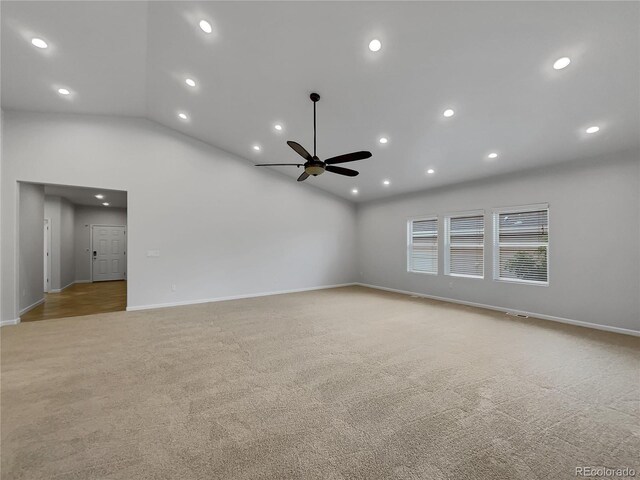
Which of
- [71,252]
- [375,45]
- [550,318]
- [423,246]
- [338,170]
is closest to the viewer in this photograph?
[375,45]

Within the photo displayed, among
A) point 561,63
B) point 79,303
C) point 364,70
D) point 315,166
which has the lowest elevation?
point 79,303

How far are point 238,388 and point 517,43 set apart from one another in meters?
4.46

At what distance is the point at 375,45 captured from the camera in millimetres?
3021

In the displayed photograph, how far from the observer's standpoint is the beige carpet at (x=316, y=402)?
1.63 metres

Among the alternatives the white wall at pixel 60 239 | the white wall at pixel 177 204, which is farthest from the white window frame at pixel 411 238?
the white wall at pixel 60 239

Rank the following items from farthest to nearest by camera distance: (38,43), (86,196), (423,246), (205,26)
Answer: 1. (86,196)
2. (423,246)
3. (38,43)
4. (205,26)

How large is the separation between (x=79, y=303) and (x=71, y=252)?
13.4 ft

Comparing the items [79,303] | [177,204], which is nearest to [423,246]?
[177,204]

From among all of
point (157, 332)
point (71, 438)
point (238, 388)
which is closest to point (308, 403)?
point (238, 388)

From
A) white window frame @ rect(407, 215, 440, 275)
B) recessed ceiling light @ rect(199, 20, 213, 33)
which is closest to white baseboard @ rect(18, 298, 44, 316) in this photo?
recessed ceiling light @ rect(199, 20, 213, 33)

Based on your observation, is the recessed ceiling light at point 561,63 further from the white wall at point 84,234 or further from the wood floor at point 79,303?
the white wall at point 84,234

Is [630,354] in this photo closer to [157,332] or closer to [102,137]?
[157,332]

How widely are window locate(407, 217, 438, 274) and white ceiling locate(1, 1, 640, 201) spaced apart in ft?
6.77

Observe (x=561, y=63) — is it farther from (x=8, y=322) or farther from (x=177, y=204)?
(x=8, y=322)
